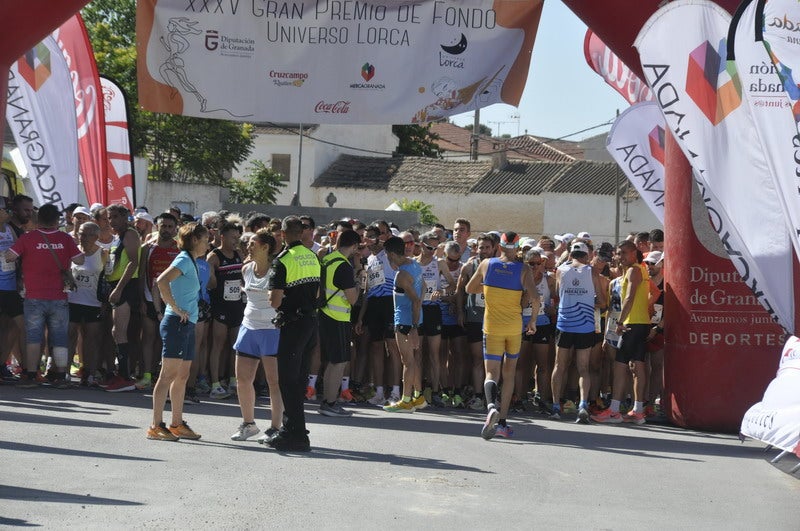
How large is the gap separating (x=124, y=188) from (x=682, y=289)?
25.6ft

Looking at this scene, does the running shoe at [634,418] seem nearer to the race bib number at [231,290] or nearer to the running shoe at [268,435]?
the race bib number at [231,290]

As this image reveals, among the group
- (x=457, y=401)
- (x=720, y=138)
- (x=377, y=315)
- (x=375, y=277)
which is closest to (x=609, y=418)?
(x=457, y=401)

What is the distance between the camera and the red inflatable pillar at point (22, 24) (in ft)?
35.1

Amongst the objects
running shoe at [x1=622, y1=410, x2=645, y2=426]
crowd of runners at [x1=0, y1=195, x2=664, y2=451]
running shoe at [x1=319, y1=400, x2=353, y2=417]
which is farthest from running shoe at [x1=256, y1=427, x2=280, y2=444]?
running shoe at [x1=622, y1=410, x2=645, y2=426]

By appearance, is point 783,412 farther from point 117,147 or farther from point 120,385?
point 117,147

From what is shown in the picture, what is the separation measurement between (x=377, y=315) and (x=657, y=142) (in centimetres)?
386

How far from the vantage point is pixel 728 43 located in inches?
384

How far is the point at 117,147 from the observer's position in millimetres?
16047

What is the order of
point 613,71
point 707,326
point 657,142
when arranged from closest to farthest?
1. point 707,326
2. point 657,142
3. point 613,71

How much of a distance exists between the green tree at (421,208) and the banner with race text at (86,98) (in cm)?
3428

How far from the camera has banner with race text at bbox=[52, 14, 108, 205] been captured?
14.9m

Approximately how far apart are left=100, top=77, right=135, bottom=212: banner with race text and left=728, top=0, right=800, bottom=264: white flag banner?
29.2ft

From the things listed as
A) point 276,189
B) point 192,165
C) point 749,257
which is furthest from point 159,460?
point 276,189

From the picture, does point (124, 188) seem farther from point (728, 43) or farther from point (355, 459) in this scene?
point (728, 43)
